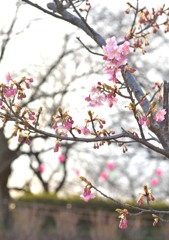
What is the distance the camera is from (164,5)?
499 centimetres

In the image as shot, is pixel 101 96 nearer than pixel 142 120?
No

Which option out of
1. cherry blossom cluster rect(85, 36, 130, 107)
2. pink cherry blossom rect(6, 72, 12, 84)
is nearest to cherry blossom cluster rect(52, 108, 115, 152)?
cherry blossom cluster rect(85, 36, 130, 107)

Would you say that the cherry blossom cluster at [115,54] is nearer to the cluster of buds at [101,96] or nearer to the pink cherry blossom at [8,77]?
the cluster of buds at [101,96]

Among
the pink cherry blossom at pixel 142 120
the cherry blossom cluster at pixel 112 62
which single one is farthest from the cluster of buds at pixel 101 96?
the pink cherry blossom at pixel 142 120

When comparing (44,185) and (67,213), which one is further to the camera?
(44,185)

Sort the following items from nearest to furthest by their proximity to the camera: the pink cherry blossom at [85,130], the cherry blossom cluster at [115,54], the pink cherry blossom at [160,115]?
the cherry blossom cluster at [115,54] < the pink cherry blossom at [160,115] < the pink cherry blossom at [85,130]

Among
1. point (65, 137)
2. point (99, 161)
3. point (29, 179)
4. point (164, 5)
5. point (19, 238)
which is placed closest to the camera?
point (65, 137)

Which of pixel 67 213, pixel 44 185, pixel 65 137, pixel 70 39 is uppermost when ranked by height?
pixel 70 39

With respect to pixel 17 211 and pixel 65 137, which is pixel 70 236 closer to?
pixel 17 211

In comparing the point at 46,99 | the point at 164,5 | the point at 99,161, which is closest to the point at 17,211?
the point at 46,99

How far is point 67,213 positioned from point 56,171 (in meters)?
10.8

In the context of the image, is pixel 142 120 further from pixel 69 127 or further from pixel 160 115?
pixel 69 127

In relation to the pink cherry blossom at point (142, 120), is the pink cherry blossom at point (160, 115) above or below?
above

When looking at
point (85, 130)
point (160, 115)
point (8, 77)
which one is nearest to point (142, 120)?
point (160, 115)
